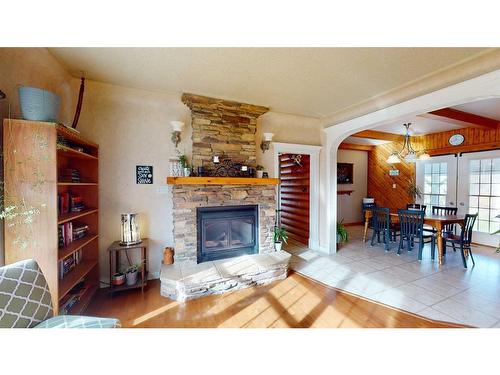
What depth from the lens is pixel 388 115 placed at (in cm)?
292

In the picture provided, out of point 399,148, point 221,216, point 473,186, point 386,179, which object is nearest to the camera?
point 221,216

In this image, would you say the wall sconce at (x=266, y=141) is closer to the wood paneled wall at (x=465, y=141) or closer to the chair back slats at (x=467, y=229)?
the chair back slats at (x=467, y=229)

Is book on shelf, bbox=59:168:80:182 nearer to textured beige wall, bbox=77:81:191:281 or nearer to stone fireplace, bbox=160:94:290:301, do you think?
textured beige wall, bbox=77:81:191:281

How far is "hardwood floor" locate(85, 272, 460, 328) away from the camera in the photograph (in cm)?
195

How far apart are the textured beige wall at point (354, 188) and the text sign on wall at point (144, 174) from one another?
5806 mm

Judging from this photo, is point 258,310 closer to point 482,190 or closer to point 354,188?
point 482,190

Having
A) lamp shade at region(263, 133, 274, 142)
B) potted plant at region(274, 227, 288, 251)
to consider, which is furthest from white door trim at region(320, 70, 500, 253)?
lamp shade at region(263, 133, 274, 142)

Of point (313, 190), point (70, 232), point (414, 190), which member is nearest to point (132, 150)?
point (70, 232)

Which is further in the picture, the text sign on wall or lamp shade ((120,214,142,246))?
the text sign on wall

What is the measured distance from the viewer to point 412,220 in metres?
3.74

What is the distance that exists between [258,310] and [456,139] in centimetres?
607

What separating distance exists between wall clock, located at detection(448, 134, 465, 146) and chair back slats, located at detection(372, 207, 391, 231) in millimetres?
2719

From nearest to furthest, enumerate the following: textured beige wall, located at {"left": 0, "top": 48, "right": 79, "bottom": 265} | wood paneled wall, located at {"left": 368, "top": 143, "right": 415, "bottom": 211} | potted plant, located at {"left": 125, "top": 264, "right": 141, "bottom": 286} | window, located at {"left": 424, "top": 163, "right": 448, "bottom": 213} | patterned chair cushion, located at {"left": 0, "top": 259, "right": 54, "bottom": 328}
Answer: patterned chair cushion, located at {"left": 0, "top": 259, "right": 54, "bottom": 328} → textured beige wall, located at {"left": 0, "top": 48, "right": 79, "bottom": 265} → potted plant, located at {"left": 125, "top": 264, "right": 141, "bottom": 286} → window, located at {"left": 424, "top": 163, "right": 448, "bottom": 213} → wood paneled wall, located at {"left": 368, "top": 143, "right": 415, "bottom": 211}
